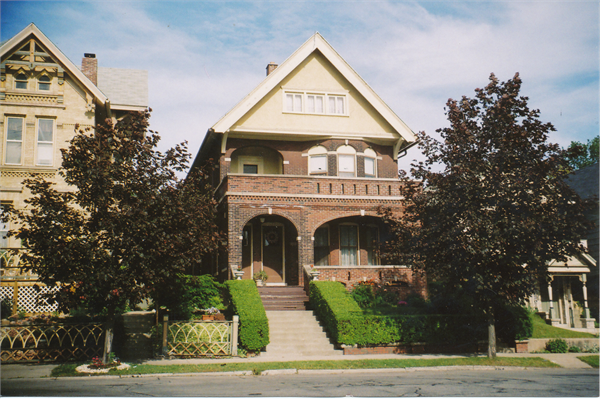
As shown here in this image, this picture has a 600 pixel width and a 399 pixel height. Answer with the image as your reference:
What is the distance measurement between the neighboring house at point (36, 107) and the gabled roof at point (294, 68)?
5511 mm

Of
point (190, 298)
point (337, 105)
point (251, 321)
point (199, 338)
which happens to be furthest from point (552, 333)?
point (337, 105)

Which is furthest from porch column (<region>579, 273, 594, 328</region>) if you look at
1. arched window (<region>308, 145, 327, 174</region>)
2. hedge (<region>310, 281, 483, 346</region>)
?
arched window (<region>308, 145, 327, 174</region>)

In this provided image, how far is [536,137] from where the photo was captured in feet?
50.0

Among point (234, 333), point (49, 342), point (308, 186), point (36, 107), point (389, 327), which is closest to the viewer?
point (49, 342)

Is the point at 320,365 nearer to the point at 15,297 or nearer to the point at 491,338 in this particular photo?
the point at 491,338

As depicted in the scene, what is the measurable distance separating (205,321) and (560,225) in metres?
10.6

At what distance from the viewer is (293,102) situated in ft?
84.8

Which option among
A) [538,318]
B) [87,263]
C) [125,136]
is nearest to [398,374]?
[87,263]

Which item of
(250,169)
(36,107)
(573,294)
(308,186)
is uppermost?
(36,107)

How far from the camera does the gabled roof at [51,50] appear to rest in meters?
21.3

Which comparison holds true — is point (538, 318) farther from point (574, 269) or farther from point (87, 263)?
point (87, 263)

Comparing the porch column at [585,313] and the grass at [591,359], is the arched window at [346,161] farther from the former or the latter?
the grass at [591,359]

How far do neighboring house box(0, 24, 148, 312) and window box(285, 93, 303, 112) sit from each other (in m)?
8.16

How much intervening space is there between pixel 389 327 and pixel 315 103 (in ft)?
42.4
